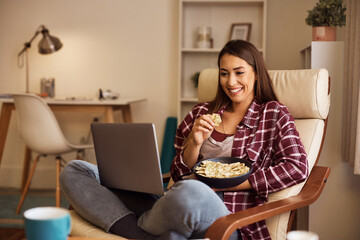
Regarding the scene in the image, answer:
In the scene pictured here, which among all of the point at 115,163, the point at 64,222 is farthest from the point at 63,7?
the point at 64,222

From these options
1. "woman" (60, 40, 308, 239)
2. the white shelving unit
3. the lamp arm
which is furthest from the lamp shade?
"woman" (60, 40, 308, 239)

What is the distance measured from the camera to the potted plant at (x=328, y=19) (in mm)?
2414

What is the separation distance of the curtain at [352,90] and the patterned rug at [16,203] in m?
1.99

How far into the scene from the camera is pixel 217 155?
71.6 inches

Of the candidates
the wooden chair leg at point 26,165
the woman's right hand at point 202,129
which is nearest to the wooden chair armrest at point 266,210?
the woman's right hand at point 202,129

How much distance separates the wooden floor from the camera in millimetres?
2629

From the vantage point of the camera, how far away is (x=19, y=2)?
3.87m

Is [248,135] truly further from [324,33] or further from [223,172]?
[324,33]

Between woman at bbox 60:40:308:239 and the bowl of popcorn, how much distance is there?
0.07 metres

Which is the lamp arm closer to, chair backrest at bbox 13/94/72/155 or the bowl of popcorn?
chair backrest at bbox 13/94/72/155

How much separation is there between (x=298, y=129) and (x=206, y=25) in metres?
2.00

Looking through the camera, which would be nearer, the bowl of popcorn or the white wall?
the bowl of popcorn

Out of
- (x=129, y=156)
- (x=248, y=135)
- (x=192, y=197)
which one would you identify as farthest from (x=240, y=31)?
(x=192, y=197)

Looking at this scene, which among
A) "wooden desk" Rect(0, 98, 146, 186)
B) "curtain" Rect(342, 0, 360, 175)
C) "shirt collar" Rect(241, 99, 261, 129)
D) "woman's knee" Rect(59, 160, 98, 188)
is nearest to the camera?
"woman's knee" Rect(59, 160, 98, 188)
